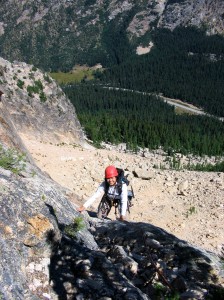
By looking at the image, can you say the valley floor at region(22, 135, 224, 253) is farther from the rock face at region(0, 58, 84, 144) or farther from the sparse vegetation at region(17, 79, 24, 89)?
the sparse vegetation at region(17, 79, 24, 89)

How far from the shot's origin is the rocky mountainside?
294 inches

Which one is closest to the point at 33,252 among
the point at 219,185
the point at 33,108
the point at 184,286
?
the point at 184,286

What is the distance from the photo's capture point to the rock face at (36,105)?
34.6 metres

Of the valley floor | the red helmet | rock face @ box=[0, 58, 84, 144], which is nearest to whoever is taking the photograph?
the red helmet

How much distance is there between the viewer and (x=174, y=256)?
9.38 metres

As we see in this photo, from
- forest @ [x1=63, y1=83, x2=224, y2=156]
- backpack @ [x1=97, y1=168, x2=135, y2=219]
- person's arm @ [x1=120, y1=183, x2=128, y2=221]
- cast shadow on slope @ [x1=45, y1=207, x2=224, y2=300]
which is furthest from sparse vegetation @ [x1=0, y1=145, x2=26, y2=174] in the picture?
forest @ [x1=63, y1=83, x2=224, y2=156]

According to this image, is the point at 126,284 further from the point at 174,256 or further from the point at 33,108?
the point at 33,108

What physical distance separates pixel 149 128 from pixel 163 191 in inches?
3076

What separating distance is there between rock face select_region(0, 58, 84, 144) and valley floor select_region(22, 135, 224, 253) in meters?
6.20

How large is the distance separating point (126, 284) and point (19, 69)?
34.3 metres

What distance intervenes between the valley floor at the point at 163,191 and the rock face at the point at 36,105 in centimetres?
620

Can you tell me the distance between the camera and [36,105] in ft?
122

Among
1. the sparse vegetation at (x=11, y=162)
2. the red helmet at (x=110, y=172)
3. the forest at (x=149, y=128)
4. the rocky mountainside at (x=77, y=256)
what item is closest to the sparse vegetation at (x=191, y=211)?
the rocky mountainside at (x=77, y=256)

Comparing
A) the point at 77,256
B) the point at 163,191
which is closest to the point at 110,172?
the point at 77,256
